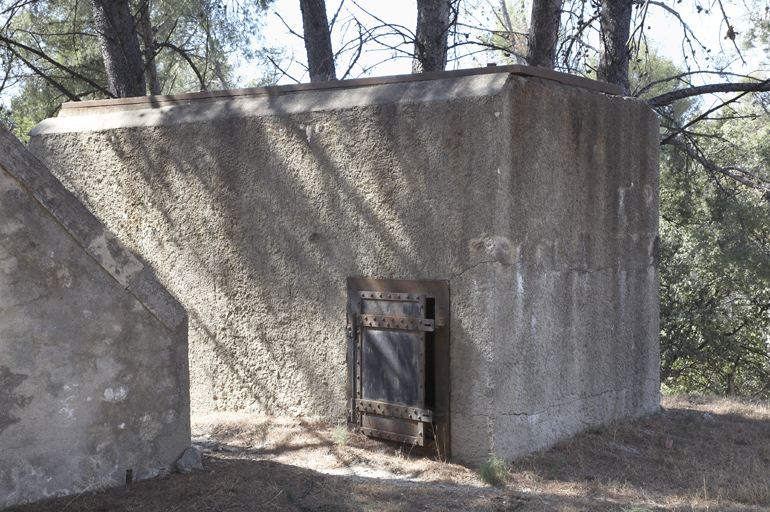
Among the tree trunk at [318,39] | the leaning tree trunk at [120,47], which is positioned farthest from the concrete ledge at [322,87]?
the tree trunk at [318,39]

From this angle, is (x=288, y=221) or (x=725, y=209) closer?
(x=288, y=221)

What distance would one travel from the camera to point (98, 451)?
4117mm

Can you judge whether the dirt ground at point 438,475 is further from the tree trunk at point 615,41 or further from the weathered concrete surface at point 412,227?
the tree trunk at point 615,41

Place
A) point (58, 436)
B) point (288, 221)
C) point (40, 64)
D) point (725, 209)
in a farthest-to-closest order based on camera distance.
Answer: point (40, 64) → point (725, 209) → point (288, 221) → point (58, 436)

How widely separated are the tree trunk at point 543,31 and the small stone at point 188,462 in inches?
225

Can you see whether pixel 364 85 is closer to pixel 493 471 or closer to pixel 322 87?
pixel 322 87

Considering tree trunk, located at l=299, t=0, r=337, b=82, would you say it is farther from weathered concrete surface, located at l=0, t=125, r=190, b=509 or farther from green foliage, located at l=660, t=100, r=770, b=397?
weathered concrete surface, located at l=0, t=125, r=190, b=509

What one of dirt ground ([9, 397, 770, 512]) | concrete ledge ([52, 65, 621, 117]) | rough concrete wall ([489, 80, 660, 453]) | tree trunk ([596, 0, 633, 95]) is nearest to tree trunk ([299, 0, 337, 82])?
tree trunk ([596, 0, 633, 95])

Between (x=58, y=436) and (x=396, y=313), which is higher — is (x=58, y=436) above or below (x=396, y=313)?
below

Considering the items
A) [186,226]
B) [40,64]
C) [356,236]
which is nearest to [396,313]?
[356,236]

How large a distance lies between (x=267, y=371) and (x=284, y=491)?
71.2 inches

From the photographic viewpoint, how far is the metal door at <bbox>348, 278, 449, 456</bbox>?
16.9 feet

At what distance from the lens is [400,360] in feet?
17.2

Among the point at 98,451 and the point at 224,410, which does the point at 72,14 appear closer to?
the point at 224,410
